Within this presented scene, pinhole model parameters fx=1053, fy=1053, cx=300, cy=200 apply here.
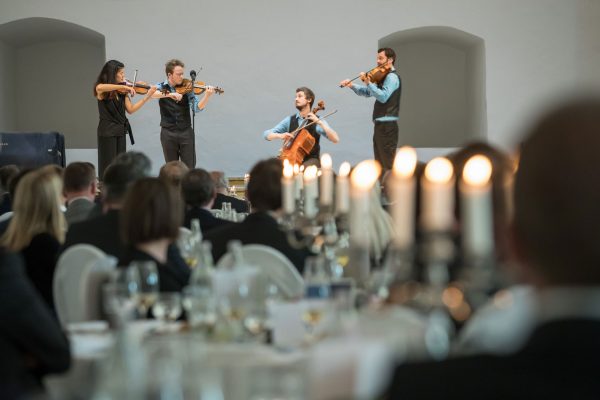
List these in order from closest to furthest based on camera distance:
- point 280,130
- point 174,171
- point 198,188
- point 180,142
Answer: point 198,188, point 174,171, point 180,142, point 280,130

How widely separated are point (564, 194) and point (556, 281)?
0.38 feet

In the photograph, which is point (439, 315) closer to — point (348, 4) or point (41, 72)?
point (348, 4)

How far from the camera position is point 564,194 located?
1.29 metres

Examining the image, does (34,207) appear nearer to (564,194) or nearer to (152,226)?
(152,226)

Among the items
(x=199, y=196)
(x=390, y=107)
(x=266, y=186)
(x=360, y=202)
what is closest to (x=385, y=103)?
(x=390, y=107)

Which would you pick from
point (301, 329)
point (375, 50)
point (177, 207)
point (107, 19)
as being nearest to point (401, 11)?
point (375, 50)

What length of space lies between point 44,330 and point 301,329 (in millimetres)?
706

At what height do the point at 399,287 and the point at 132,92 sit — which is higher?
the point at 132,92

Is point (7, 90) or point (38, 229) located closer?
point (38, 229)

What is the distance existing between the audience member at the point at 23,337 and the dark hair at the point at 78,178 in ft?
9.94

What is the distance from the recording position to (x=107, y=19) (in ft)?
45.1

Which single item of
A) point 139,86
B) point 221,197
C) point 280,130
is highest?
point 139,86

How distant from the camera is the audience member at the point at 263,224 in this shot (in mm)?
4434

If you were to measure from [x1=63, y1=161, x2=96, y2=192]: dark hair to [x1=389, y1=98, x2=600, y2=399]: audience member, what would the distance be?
15.4 ft
